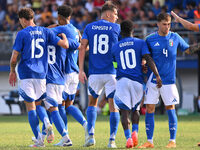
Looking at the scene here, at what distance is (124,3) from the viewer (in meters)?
24.0

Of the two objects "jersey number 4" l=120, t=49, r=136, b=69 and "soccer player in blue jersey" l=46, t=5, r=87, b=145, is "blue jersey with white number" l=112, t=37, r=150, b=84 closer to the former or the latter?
"jersey number 4" l=120, t=49, r=136, b=69

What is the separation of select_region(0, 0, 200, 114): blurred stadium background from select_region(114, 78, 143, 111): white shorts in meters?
11.6

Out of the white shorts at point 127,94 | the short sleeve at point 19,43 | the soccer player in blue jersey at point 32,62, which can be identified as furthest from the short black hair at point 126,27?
the short sleeve at point 19,43

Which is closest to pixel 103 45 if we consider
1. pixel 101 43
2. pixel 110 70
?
pixel 101 43

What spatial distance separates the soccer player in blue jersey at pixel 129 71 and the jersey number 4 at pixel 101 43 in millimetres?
375

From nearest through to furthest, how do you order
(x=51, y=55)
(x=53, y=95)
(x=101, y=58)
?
(x=101, y=58) → (x=53, y=95) → (x=51, y=55)

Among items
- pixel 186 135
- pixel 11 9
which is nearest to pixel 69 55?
pixel 186 135

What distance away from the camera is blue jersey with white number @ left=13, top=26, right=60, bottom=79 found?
9.32 m

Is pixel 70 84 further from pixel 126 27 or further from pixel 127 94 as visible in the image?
pixel 126 27

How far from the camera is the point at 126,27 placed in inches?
362

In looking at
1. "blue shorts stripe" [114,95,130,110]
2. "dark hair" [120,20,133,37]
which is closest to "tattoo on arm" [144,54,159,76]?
"dark hair" [120,20,133,37]

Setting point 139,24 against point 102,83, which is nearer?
point 102,83

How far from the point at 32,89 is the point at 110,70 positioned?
1433mm

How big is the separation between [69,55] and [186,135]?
3.60m
